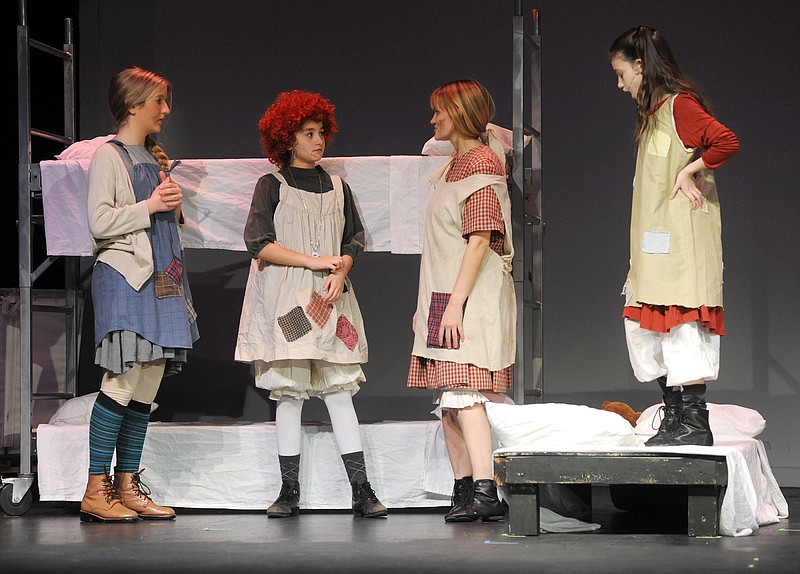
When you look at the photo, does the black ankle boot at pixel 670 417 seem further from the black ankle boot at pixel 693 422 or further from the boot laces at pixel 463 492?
the boot laces at pixel 463 492

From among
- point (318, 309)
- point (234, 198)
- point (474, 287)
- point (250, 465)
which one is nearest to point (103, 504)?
point (250, 465)

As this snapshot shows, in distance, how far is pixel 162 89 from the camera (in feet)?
13.6

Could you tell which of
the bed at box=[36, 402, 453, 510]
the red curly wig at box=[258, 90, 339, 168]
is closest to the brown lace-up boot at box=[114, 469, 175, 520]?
the bed at box=[36, 402, 453, 510]

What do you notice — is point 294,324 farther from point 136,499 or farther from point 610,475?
point 610,475

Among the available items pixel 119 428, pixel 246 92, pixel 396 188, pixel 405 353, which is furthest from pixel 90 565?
pixel 246 92

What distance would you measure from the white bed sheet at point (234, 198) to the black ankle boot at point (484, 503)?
1034 mm

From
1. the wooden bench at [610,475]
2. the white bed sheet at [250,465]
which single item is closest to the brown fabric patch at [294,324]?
the white bed sheet at [250,465]

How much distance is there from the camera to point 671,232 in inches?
134

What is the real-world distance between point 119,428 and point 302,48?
2.71 m

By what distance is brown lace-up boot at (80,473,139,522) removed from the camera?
3947mm

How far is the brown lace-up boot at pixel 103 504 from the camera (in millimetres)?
3947

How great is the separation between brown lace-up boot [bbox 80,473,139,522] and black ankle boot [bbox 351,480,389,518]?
79 centimetres

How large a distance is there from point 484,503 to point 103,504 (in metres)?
1.35

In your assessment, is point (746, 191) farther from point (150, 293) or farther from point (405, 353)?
point (150, 293)
